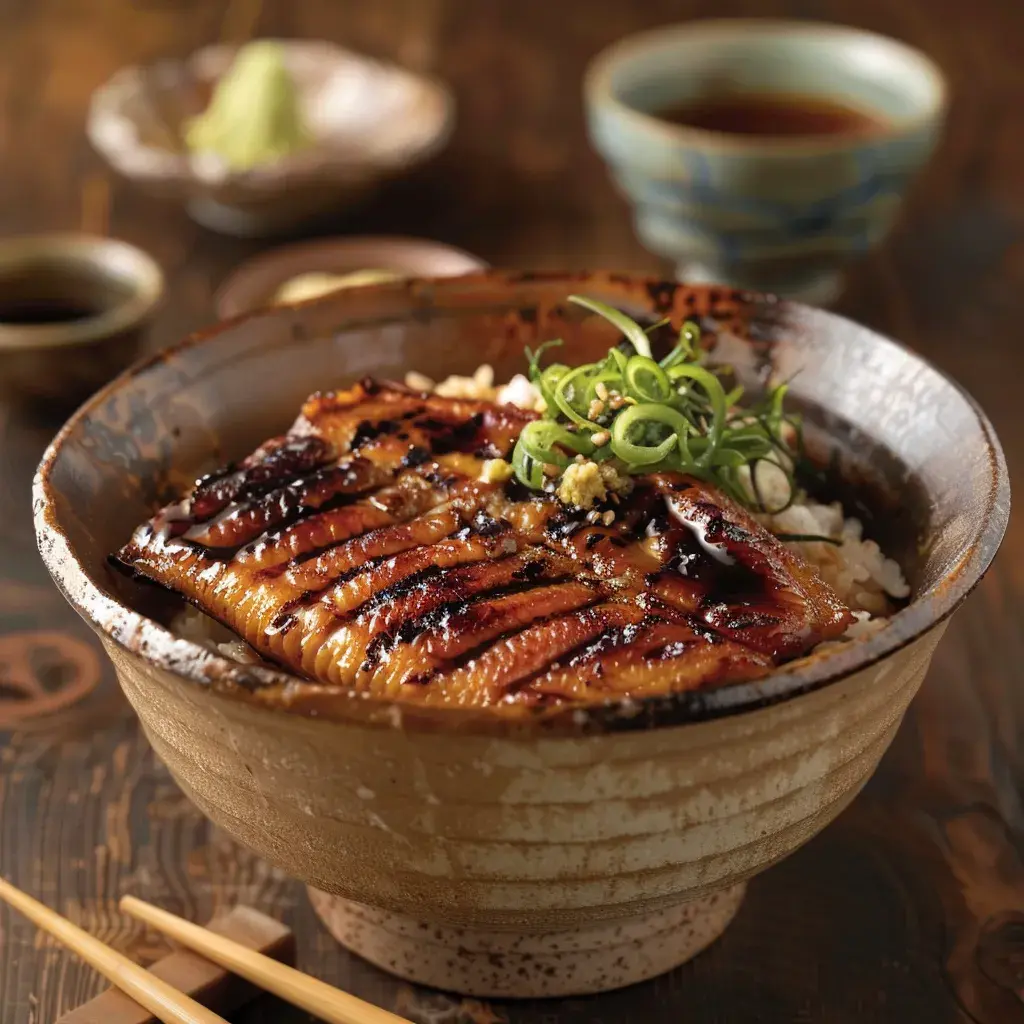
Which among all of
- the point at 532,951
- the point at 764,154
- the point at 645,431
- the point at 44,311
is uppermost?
the point at 645,431

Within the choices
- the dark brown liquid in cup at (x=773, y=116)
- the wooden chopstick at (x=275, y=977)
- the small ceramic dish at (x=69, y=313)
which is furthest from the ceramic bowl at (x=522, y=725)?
the dark brown liquid in cup at (x=773, y=116)

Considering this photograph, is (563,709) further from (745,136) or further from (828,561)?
(745,136)

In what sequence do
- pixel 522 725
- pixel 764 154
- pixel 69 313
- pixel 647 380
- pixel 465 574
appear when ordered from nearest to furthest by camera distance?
1. pixel 522 725
2. pixel 465 574
3. pixel 647 380
4. pixel 764 154
5. pixel 69 313

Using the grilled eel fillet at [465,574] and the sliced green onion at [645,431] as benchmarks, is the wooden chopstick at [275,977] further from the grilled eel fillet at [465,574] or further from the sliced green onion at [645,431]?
the sliced green onion at [645,431]

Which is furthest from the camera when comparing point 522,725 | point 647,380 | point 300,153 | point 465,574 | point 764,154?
point 300,153

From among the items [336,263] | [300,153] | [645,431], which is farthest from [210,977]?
[300,153]

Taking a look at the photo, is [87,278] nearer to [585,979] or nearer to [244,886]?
[244,886]

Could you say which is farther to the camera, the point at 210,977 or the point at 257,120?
the point at 257,120
